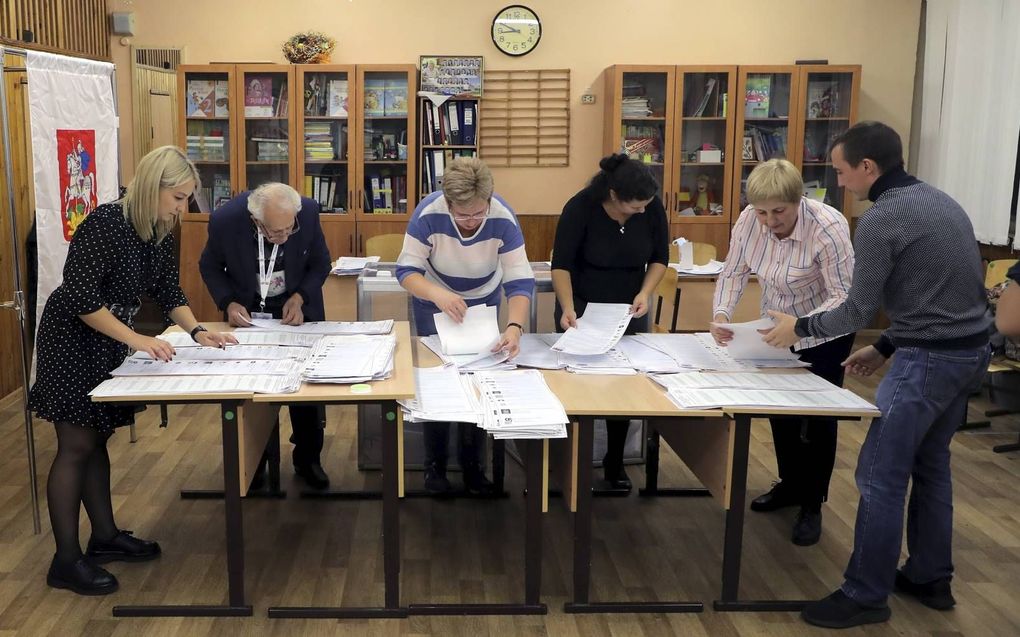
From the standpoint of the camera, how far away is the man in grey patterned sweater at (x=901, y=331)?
253 cm

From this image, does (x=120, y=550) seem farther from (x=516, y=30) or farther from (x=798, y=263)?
(x=516, y=30)

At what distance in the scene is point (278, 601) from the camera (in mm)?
2914

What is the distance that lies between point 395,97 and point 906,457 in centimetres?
470

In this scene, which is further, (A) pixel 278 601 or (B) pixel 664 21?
(B) pixel 664 21

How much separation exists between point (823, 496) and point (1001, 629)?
0.81 metres

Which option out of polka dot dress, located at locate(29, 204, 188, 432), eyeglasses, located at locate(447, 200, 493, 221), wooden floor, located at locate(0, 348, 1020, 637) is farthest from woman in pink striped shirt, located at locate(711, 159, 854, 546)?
polka dot dress, located at locate(29, 204, 188, 432)

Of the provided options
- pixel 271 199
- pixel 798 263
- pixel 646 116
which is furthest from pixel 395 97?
pixel 798 263

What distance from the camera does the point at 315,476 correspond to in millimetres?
3844

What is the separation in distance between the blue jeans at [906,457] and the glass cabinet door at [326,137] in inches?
181

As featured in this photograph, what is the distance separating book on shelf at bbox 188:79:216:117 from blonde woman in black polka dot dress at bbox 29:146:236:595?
3.74 meters

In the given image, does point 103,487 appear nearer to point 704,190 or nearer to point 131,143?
point 131,143

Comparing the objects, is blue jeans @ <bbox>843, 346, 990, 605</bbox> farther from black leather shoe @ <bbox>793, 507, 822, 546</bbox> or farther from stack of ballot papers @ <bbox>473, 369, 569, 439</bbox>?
stack of ballot papers @ <bbox>473, 369, 569, 439</bbox>

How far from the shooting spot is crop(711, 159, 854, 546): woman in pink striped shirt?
3.01 metres

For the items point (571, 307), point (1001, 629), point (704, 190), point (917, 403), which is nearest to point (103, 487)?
point (571, 307)
